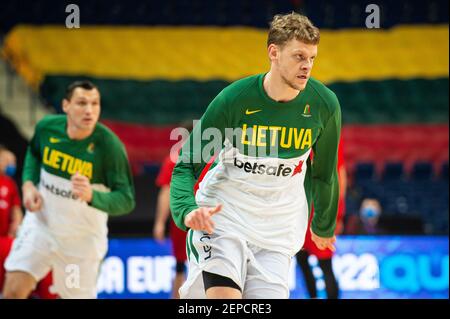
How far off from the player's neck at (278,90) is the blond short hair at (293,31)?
0.66 feet

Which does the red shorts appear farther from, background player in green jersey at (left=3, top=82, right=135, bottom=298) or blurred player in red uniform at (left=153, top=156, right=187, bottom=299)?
background player in green jersey at (left=3, top=82, right=135, bottom=298)

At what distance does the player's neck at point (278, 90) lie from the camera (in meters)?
4.89

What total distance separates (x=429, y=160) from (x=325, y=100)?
11978 mm

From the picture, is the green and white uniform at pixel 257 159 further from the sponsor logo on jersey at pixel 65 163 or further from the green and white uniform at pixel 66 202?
the sponsor logo on jersey at pixel 65 163

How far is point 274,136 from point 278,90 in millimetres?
266

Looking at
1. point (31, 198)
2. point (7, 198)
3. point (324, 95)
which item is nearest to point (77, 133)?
point (31, 198)

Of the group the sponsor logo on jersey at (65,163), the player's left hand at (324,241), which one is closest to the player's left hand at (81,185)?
the sponsor logo on jersey at (65,163)

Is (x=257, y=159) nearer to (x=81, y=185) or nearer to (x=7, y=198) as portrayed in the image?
(x=81, y=185)

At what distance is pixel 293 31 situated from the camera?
4801 mm

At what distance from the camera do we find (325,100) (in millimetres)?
4961

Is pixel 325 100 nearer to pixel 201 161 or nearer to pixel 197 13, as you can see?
pixel 201 161

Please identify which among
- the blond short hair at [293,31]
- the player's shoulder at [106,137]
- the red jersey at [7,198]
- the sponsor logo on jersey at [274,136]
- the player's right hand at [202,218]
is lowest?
the player's right hand at [202,218]

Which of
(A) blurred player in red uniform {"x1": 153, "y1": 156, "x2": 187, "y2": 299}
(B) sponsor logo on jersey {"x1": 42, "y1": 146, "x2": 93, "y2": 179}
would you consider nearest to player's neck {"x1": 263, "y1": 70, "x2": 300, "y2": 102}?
(B) sponsor logo on jersey {"x1": 42, "y1": 146, "x2": 93, "y2": 179}
